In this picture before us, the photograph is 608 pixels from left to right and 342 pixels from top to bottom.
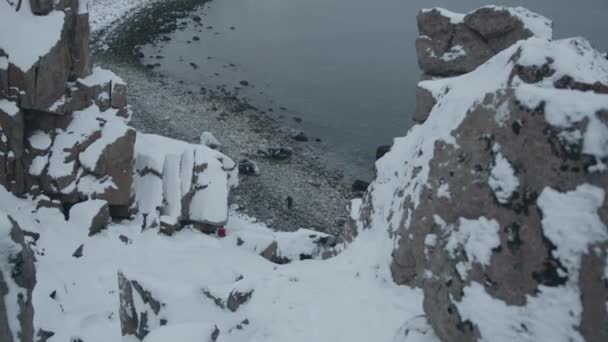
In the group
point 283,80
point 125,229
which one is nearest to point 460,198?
point 125,229

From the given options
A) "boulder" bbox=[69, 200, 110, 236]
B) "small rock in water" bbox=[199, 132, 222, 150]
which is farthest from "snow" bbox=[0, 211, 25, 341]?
"small rock in water" bbox=[199, 132, 222, 150]

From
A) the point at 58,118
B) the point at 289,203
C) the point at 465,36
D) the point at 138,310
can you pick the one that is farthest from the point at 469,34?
the point at 58,118

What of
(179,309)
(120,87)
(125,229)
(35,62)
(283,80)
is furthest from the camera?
(283,80)

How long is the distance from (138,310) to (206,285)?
1931mm

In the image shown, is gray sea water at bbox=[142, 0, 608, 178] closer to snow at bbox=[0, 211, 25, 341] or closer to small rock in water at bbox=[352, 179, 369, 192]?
small rock in water at bbox=[352, 179, 369, 192]

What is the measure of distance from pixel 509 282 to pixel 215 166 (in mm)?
21786

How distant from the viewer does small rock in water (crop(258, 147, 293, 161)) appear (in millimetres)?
37781

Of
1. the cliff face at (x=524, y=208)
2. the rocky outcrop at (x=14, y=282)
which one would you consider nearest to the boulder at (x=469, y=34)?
the cliff face at (x=524, y=208)

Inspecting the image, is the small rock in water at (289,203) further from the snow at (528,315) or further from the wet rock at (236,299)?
the snow at (528,315)

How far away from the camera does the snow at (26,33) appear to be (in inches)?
758

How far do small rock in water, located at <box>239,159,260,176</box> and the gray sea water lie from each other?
27.9 feet

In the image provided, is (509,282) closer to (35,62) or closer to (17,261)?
(17,261)

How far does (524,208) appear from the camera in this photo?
20.5 ft

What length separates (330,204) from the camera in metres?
32.8
